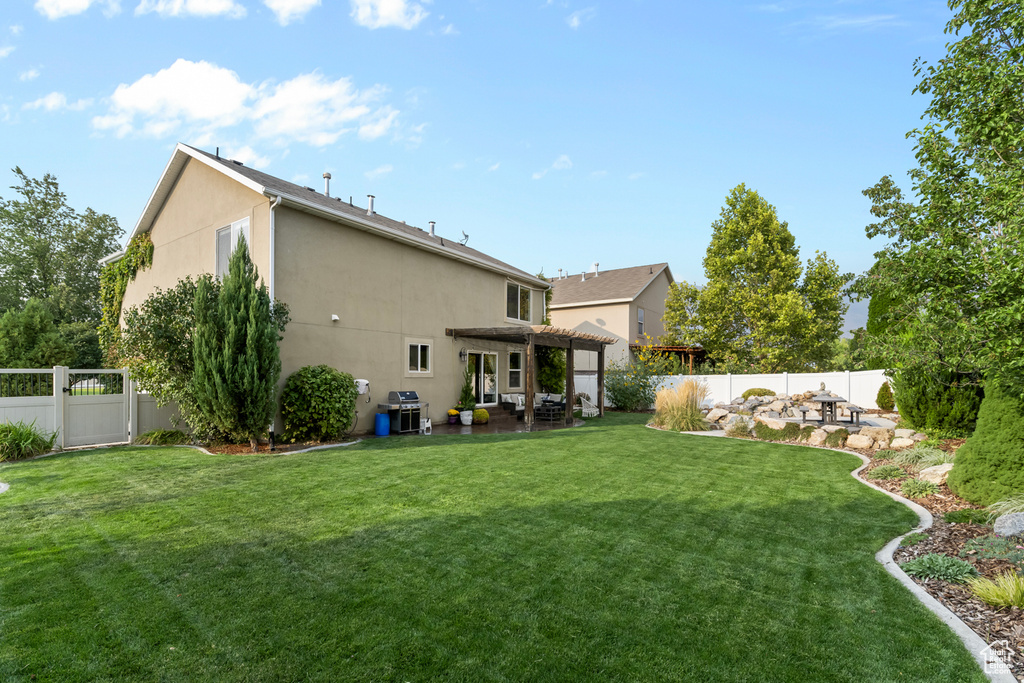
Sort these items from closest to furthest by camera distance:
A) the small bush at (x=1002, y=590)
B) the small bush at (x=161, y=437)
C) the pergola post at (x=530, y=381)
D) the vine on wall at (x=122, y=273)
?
the small bush at (x=1002, y=590) → the small bush at (x=161, y=437) → the pergola post at (x=530, y=381) → the vine on wall at (x=122, y=273)

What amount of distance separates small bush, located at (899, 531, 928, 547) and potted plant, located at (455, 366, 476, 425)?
10.4 meters

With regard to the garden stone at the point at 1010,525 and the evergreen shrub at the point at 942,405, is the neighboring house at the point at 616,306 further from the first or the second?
the garden stone at the point at 1010,525

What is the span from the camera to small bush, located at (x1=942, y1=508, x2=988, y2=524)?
5250 mm

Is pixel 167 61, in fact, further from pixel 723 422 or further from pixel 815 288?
pixel 815 288

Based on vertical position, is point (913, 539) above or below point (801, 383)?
below

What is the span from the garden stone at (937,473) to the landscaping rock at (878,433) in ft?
10.7

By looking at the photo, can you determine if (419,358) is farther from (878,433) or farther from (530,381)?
(878,433)

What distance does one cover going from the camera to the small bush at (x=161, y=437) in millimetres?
10148

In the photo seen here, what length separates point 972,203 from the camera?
211 inches

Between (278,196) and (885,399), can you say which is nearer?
(278,196)

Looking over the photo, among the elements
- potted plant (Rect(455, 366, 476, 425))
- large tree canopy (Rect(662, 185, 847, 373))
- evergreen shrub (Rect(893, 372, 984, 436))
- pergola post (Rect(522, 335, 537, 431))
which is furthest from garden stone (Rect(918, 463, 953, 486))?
large tree canopy (Rect(662, 185, 847, 373))

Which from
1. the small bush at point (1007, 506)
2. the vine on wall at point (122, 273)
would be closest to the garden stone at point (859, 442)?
the small bush at point (1007, 506)

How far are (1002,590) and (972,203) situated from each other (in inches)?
160

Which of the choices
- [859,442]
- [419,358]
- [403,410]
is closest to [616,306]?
[419,358]
